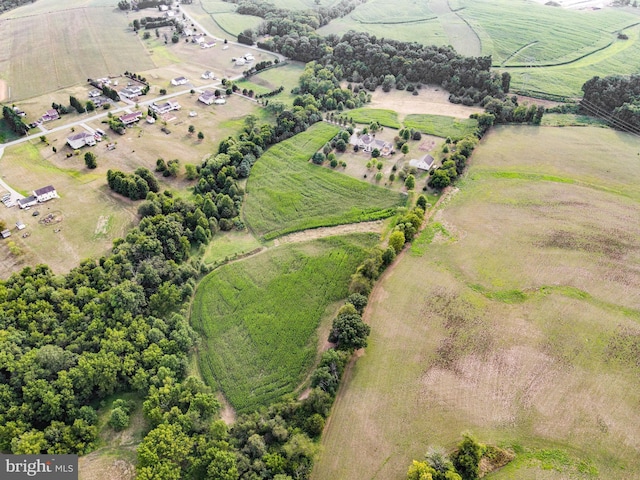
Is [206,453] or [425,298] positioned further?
[425,298]

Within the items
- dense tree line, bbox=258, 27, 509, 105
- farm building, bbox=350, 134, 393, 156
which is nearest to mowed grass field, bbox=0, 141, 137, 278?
farm building, bbox=350, 134, 393, 156

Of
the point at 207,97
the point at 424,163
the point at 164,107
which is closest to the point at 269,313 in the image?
the point at 424,163

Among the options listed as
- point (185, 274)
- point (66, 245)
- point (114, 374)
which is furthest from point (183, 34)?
point (114, 374)

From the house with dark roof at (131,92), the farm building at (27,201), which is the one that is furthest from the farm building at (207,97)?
the farm building at (27,201)

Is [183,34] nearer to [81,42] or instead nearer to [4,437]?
[81,42]

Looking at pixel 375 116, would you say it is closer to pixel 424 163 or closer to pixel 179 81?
pixel 424 163
